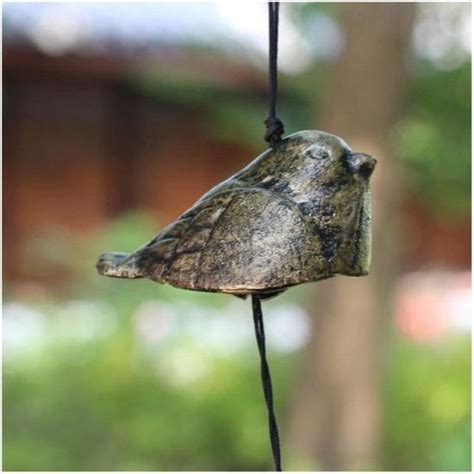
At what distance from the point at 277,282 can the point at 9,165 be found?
358 centimetres

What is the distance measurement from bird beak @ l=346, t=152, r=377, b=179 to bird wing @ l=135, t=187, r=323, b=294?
84 mm

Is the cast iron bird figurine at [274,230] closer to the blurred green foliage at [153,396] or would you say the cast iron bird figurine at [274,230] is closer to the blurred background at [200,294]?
the blurred background at [200,294]

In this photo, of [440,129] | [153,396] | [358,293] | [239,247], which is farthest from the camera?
[153,396]

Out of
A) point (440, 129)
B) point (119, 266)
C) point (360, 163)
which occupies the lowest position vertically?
point (119, 266)

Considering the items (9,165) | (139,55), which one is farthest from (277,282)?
(9,165)

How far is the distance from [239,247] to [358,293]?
6.52ft

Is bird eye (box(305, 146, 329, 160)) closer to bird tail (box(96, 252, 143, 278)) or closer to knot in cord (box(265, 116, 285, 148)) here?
knot in cord (box(265, 116, 285, 148))

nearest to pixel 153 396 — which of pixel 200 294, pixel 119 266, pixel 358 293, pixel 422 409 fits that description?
pixel 200 294

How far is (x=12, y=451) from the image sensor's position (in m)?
2.85

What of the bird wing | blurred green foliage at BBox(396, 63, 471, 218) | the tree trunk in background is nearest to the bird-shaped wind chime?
the bird wing

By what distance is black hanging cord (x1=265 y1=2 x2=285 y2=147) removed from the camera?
2.89ft

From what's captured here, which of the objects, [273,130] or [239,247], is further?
[273,130]

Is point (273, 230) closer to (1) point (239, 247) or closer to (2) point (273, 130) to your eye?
(1) point (239, 247)

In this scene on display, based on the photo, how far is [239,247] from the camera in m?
0.81
